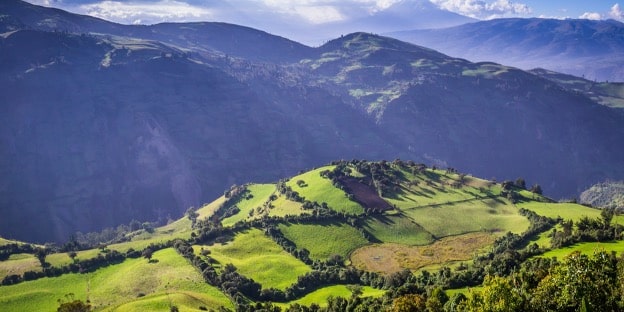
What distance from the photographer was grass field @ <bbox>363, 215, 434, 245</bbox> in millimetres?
176500

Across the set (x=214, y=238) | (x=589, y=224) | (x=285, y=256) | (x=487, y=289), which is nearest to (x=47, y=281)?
(x=214, y=238)

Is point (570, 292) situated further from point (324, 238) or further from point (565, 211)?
point (565, 211)

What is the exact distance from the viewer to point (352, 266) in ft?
505

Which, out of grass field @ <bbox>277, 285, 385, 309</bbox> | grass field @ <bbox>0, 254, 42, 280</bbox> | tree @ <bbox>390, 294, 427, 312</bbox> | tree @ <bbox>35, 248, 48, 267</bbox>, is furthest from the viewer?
tree @ <bbox>35, 248, 48, 267</bbox>

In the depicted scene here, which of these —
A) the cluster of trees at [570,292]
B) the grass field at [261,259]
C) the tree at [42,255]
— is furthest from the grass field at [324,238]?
the cluster of trees at [570,292]

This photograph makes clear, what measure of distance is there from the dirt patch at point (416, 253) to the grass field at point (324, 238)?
5.04 m

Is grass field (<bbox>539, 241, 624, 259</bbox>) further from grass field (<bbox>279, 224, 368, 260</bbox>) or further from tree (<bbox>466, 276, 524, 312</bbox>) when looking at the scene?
grass field (<bbox>279, 224, 368, 260</bbox>)

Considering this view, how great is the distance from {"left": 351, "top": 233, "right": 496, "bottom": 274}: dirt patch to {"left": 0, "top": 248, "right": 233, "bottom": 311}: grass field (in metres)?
50.5

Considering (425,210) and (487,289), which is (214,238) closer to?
(425,210)

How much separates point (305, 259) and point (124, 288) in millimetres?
53977

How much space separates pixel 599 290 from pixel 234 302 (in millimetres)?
85739

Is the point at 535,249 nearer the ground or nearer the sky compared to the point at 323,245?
nearer the sky

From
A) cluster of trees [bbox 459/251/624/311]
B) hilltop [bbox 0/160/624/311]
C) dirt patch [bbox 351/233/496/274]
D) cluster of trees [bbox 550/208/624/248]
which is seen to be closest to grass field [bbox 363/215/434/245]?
hilltop [bbox 0/160/624/311]

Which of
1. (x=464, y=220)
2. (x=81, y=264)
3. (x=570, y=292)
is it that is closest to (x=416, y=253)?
(x=464, y=220)
